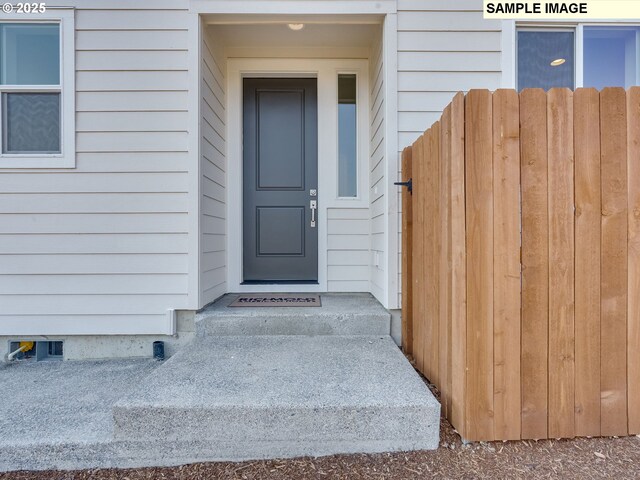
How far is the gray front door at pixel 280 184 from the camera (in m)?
3.43

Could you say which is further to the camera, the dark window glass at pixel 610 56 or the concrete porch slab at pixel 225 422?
the dark window glass at pixel 610 56

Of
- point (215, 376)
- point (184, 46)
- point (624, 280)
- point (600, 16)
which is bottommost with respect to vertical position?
point (215, 376)

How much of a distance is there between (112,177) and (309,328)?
1.88 m

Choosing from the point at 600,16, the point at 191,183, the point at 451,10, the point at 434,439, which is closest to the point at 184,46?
the point at 191,183

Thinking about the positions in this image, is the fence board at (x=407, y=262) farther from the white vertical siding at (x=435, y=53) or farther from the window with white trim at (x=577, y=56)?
the window with white trim at (x=577, y=56)

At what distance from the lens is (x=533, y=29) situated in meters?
2.75

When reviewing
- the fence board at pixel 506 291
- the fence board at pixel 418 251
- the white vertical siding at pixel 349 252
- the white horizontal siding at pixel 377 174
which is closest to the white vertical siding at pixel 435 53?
the white horizontal siding at pixel 377 174

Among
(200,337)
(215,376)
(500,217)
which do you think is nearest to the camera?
(500,217)

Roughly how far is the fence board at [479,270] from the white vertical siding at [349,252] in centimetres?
174

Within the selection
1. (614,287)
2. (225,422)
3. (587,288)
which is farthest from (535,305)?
(225,422)

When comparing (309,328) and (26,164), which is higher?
(26,164)

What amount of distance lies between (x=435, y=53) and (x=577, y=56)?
114cm

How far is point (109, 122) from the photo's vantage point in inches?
105

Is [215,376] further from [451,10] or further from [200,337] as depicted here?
[451,10]
